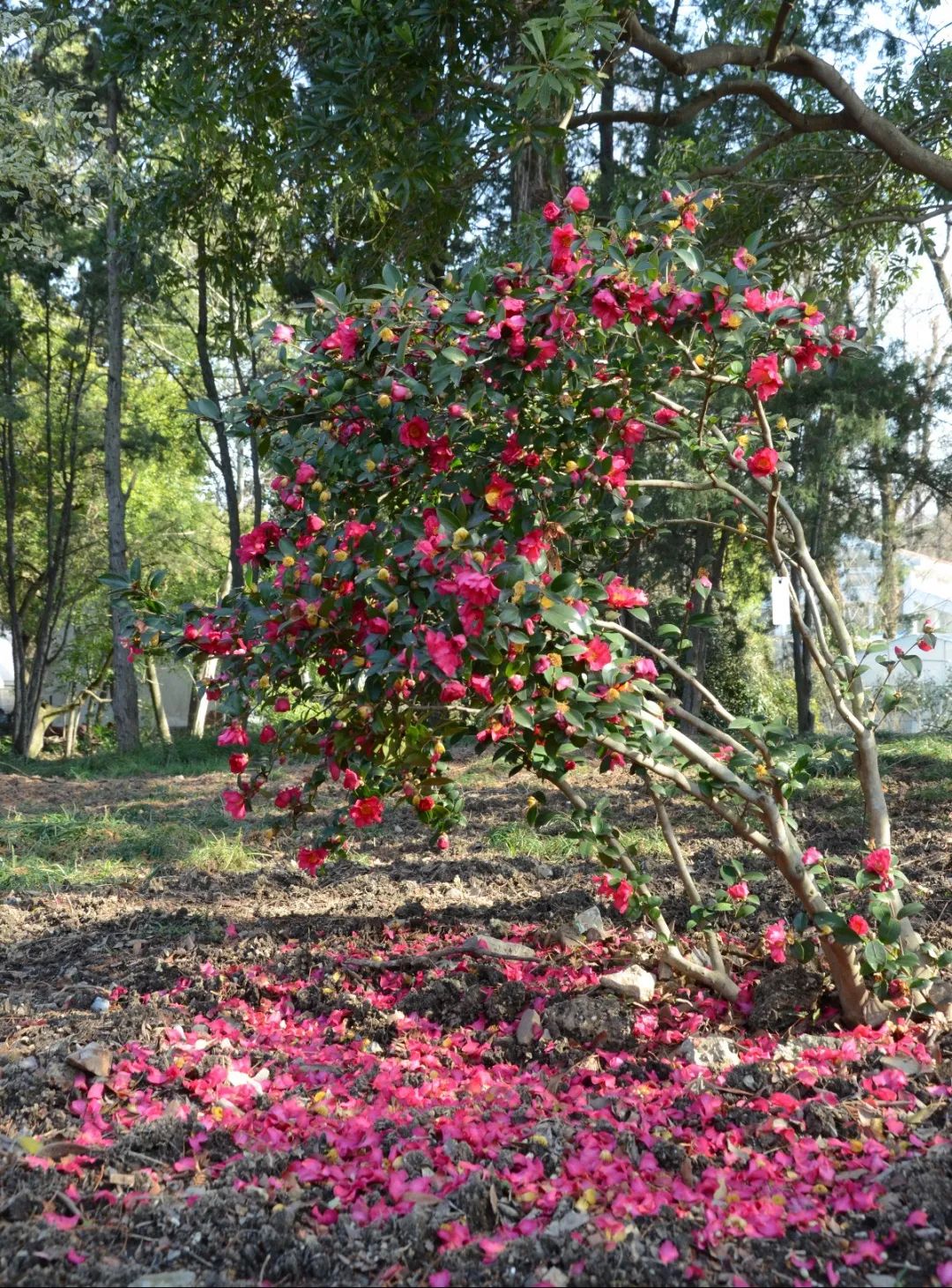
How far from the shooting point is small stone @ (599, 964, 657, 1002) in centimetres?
266

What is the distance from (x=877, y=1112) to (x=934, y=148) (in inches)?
235

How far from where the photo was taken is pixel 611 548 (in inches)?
116

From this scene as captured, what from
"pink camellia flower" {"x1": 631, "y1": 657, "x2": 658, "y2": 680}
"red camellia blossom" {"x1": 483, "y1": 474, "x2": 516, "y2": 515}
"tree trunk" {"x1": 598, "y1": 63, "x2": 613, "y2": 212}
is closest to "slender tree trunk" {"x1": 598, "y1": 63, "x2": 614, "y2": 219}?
"tree trunk" {"x1": 598, "y1": 63, "x2": 613, "y2": 212}

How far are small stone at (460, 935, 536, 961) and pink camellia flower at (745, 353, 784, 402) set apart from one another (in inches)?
66.1

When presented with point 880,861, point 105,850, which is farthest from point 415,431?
point 105,850

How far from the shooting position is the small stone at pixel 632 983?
266cm

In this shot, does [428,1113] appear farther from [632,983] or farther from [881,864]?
[881,864]

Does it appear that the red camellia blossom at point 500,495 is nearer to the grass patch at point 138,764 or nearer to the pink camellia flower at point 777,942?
the pink camellia flower at point 777,942

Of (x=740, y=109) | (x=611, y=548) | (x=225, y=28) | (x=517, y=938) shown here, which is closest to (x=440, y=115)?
(x=225, y=28)

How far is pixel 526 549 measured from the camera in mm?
2018

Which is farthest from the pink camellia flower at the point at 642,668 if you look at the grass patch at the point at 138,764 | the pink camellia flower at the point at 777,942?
the grass patch at the point at 138,764

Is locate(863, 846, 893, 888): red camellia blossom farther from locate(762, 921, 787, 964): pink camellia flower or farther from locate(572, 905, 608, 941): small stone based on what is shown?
locate(572, 905, 608, 941): small stone

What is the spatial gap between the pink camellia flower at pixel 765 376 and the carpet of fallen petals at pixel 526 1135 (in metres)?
1.43

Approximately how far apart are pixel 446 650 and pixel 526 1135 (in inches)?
37.3
